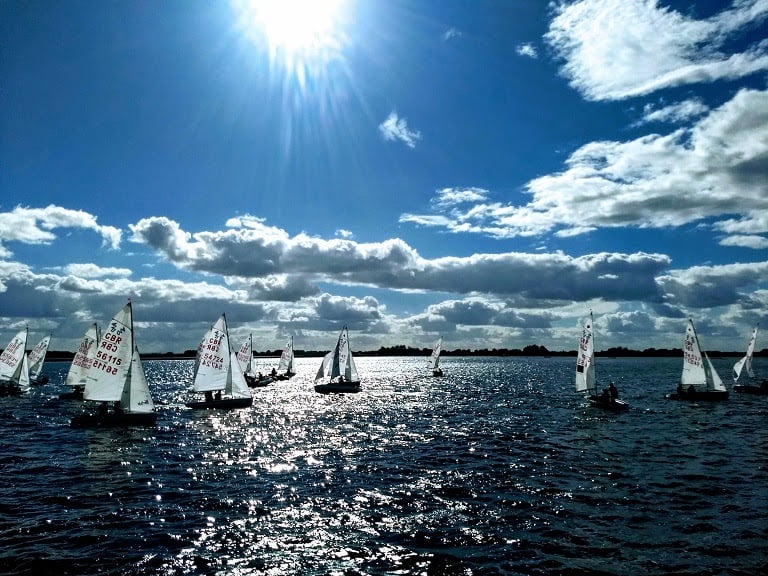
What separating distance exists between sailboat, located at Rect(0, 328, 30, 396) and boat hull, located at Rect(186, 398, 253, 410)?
31.4 m

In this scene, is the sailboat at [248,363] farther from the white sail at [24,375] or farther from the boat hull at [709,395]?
the boat hull at [709,395]

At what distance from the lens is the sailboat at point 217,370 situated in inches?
2035

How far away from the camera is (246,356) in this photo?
83.9 metres

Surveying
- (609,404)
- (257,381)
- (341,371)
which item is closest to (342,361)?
(341,371)

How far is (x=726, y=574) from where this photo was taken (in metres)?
13.8

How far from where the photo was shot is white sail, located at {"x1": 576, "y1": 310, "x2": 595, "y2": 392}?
53.0 m

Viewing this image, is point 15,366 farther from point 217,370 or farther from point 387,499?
point 387,499

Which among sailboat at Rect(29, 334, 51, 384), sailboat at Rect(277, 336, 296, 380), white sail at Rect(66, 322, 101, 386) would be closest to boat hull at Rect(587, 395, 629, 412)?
white sail at Rect(66, 322, 101, 386)

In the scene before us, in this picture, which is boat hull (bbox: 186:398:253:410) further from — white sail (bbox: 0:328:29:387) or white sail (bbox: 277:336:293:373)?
white sail (bbox: 277:336:293:373)

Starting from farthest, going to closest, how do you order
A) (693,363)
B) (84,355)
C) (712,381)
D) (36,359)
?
(36,359) < (84,355) < (712,381) < (693,363)

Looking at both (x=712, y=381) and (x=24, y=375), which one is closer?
(x=712, y=381)

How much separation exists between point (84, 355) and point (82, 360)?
6.76ft

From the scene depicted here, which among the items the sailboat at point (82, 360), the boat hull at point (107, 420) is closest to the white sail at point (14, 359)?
the sailboat at point (82, 360)

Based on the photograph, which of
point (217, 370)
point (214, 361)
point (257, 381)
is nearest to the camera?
point (214, 361)
